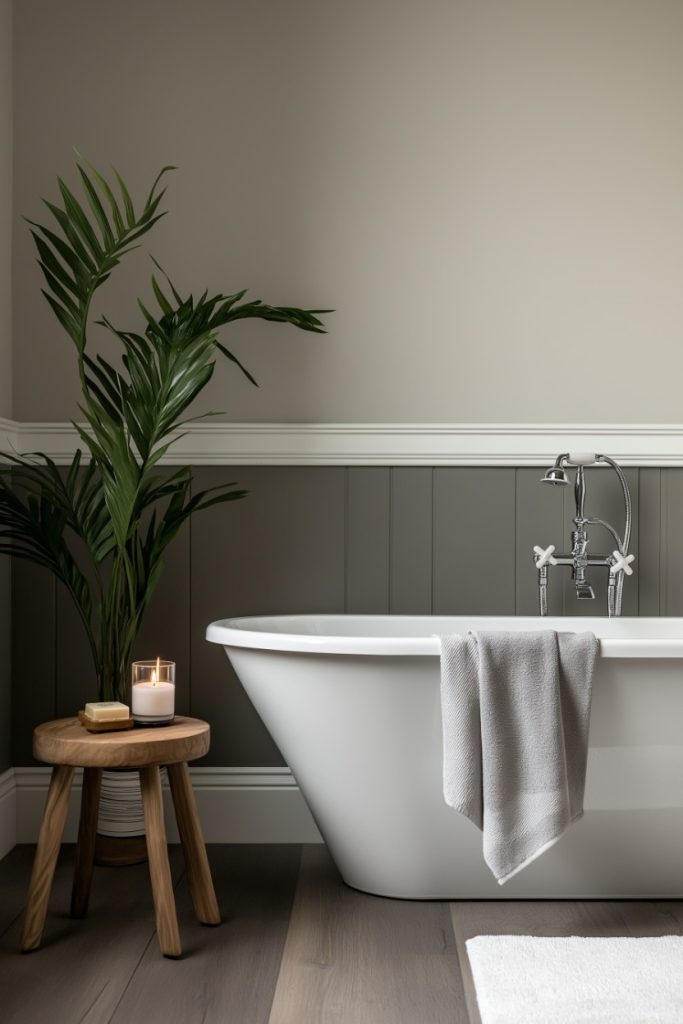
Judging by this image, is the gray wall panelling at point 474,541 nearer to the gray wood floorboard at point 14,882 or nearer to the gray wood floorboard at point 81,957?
the gray wood floorboard at point 81,957

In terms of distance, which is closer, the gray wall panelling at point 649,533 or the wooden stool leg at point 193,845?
the wooden stool leg at point 193,845

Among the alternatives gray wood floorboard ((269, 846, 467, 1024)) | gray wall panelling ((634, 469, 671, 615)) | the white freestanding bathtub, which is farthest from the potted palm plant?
gray wall panelling ((634, 469, 671, 615))

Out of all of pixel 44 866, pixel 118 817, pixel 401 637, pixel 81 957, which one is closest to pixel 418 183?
pixel 401 637

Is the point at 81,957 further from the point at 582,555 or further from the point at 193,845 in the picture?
the point at 582,555

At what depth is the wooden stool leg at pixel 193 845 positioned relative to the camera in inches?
76.2

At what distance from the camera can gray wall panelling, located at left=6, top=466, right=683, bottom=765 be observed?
2.60 m

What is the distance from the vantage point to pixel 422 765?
194cm

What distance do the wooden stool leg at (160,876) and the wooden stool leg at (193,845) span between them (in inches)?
3.0

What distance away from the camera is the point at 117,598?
225 centimetres

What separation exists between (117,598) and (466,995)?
3.73ft

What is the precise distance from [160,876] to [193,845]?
0.12m

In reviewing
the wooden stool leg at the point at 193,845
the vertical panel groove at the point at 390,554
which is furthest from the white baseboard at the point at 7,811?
the vertical panel groove at the point at 390,554

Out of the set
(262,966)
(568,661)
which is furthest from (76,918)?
(568,661)

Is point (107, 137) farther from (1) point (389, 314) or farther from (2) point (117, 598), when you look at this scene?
(2) point (117, 598)
